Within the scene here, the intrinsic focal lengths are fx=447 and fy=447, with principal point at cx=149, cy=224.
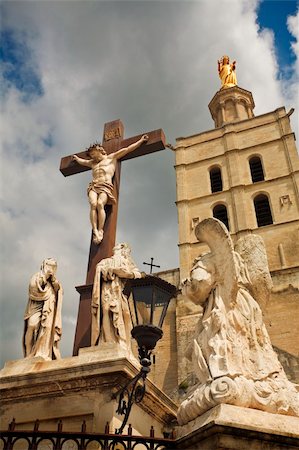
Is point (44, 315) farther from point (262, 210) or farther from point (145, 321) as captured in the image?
point (262, 210)

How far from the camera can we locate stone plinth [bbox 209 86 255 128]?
39.0 metres

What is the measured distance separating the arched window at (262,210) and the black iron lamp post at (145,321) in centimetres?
2641

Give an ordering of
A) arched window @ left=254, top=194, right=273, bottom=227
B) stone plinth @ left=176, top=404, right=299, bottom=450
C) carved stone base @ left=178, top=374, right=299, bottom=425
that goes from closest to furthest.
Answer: stone plinth @ left=176, top=404, right=299, bottom=450 < carved stone base @ left=178, top=374, right=299, bottom=425 < arched window @ left=254, top=194, right=273, bottom=227

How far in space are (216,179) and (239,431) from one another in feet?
103

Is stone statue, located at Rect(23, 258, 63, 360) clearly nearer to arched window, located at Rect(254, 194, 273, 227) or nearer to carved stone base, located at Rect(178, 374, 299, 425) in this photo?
carved stone base, located at Rect(178, 374, 299, 425)

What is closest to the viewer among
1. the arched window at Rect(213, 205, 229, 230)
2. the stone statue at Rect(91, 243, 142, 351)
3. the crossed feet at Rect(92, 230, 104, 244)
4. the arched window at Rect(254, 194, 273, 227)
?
the stone statue at Rect(91, 243, 142, 351)

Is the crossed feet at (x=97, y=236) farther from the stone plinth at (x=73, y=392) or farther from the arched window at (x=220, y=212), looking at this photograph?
the arched window at (x=220, y=212)

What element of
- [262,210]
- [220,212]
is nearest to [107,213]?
[262,210]

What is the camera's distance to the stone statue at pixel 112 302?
530 cm

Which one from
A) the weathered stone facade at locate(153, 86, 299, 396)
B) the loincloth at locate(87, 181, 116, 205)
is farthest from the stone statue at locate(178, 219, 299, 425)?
the weathered stone facade at locate(153, 86, 299, 396)

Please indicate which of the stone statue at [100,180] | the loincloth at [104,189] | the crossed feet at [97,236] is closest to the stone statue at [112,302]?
the crossed feet at [97,236]

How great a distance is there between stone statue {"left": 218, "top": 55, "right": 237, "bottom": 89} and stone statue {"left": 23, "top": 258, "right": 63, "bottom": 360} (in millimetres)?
38682

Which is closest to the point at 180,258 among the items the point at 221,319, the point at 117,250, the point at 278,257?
the point at 278,257

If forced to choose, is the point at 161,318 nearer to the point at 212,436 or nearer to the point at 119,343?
the point at 119,343
